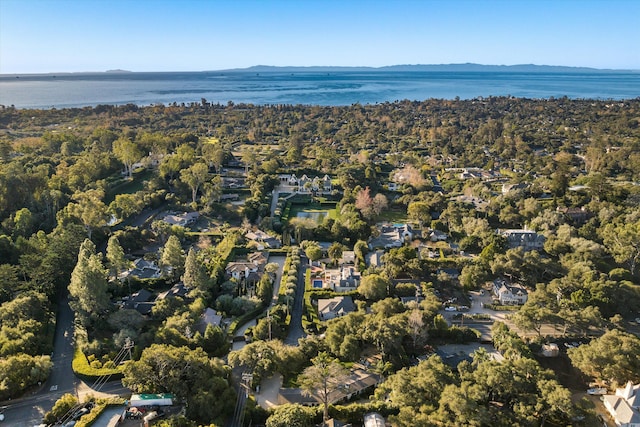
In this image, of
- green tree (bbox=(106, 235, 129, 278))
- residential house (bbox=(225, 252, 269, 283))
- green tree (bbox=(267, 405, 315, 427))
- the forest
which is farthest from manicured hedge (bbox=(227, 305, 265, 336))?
green tree (bbox=(106, 235, 129, 278))

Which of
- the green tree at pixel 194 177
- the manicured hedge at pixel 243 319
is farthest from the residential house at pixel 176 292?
the green tree at pixel 194 177

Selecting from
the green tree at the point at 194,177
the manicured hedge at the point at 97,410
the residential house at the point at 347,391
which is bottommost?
the residential house at the point at 347,391

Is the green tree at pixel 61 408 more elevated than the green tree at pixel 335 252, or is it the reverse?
the green tree at pixel 335 252

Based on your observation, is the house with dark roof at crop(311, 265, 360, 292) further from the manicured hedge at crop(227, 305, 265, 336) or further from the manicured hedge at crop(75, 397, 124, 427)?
the manicured hedge at crop(75, 397, 124, 427)

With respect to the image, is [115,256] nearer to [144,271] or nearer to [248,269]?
[144,271]

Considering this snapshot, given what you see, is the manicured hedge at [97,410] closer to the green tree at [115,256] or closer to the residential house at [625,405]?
the green tree at [115,256]

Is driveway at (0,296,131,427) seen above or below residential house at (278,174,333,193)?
below
